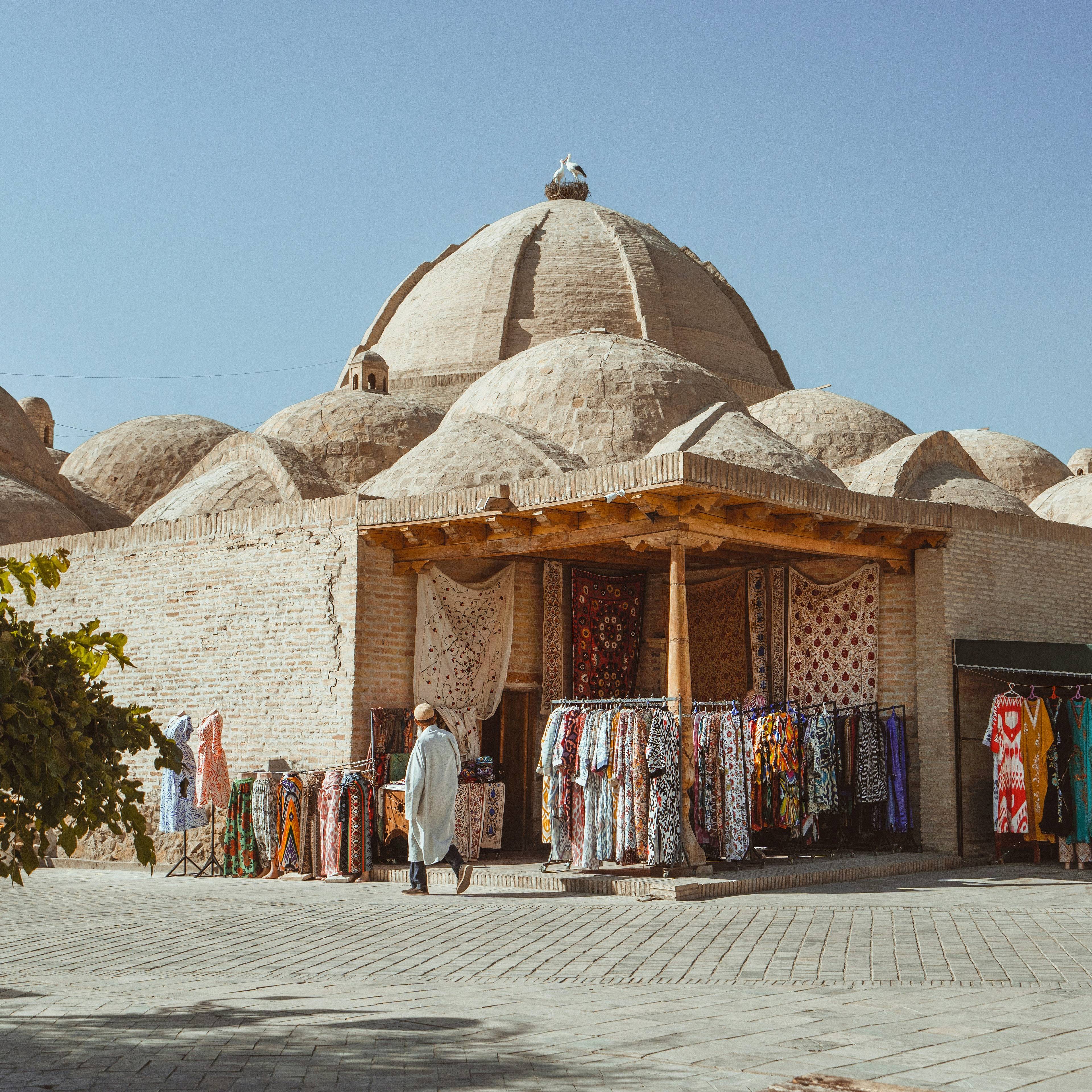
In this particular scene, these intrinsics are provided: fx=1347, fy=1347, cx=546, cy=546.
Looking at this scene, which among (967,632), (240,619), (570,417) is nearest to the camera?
(967,632)

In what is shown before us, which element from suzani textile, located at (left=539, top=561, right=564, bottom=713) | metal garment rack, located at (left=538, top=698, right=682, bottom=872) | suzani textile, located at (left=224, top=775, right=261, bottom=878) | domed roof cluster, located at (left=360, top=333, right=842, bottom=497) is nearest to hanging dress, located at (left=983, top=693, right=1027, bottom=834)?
metal garment rack, located at (left=538, top=698, right=682, bottom=872)

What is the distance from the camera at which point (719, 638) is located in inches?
511

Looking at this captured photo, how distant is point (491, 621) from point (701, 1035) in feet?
24.3

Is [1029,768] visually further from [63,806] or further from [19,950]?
[63,806]

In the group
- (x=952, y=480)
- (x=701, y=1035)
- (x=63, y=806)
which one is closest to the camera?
(x=63, y=806)

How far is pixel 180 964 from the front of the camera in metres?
6.51

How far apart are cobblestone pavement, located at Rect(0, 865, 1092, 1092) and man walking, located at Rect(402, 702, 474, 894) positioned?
0.92ft

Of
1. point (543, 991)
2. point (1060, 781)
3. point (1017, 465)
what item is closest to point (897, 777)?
point (1060, 781)

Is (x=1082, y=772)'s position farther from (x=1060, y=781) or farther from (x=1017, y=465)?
(x=1017, y=465)

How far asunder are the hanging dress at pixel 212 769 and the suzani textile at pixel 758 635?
4769 mm

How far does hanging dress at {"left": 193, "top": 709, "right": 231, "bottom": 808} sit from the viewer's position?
458 inches

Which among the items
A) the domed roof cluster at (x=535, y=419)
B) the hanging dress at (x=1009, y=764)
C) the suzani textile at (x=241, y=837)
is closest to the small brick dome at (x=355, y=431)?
the domed roof cluster at (x=535, y=419)

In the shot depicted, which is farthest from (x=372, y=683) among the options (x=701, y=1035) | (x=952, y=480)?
(x=952, y=480)

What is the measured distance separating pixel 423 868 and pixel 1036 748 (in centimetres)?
522
